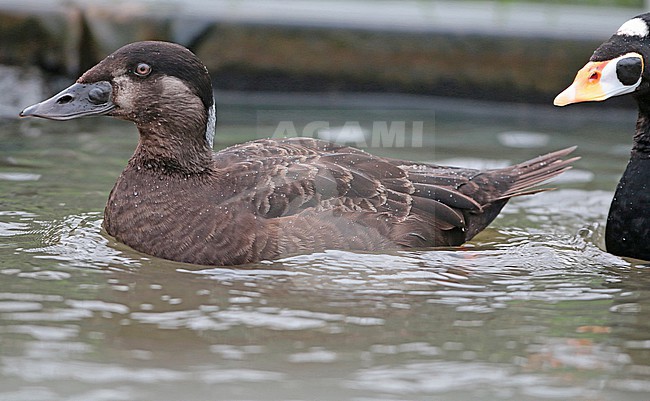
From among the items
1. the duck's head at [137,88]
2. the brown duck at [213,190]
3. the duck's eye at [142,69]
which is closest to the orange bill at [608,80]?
the brown duck at [213,190]

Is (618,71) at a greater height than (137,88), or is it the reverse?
(618,71)

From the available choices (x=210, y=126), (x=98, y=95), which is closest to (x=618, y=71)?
(x=210, y=126)

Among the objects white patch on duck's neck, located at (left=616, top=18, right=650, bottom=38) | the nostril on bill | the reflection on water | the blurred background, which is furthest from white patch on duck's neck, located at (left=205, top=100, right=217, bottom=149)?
the blurred background

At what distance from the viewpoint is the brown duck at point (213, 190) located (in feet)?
17.0

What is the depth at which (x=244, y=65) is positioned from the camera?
950 cm

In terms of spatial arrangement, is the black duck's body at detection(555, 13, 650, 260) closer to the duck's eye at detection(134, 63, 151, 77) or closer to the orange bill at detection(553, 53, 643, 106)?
the orange bill at detection(553, 53, 643, 106)

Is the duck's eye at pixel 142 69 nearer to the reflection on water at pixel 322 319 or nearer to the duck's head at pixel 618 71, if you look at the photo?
the reflection on water at pixel 322 319

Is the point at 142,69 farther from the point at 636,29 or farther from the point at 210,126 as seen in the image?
the point at 636,29

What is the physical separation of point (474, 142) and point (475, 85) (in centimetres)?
120

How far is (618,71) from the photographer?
5.46 metres

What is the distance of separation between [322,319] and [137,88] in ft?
5.50

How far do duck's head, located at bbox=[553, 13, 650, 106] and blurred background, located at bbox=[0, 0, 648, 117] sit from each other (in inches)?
140

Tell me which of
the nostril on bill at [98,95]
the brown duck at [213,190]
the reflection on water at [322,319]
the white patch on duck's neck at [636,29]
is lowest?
the reflection on water at [322,319]

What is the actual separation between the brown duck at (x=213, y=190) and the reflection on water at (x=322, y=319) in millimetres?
109
